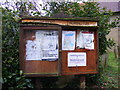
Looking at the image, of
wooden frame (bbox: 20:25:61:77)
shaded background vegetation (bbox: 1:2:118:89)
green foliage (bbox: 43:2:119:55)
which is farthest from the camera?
green foliage (bbox: 43:2:119:55)

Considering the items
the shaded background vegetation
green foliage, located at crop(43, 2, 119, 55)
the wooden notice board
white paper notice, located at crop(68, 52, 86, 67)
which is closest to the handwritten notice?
the wooden notice board

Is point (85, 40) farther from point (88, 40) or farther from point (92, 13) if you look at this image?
point (92, 13)

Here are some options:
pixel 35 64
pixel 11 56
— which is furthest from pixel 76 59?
pixel 11 56

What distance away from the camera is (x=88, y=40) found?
3.10 metres

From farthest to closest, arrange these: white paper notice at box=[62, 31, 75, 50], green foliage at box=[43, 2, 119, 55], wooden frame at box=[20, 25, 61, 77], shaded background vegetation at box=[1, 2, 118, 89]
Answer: green foliage at box=[43, 2, 119, 55] < white paper notice at box=[62, 31, 75, 50] < shaded background vegetation at box=[1, 2, 118, 89] < wooden frame at box=[20, 25, 61, 77]

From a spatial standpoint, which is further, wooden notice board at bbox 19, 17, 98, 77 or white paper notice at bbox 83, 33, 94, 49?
white paper notice at bbox 83, 33, 94, 49

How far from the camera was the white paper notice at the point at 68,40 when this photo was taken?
118 inches

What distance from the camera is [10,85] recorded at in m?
2.90

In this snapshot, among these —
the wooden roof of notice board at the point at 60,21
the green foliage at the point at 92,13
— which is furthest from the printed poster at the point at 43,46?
the green foliage at the point at 92,13

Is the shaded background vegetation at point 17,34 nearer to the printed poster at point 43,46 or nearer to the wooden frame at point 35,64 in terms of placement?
the wooden frame at point 35,64

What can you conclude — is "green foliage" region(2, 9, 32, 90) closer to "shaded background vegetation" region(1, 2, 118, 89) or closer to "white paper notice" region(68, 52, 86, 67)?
"shaded background vegetation" region(1, 2, 118, 89)

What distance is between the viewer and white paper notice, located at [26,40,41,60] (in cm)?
278

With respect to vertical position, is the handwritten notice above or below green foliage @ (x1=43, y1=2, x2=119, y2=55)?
below

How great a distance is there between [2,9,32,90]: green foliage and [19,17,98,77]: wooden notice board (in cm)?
26
